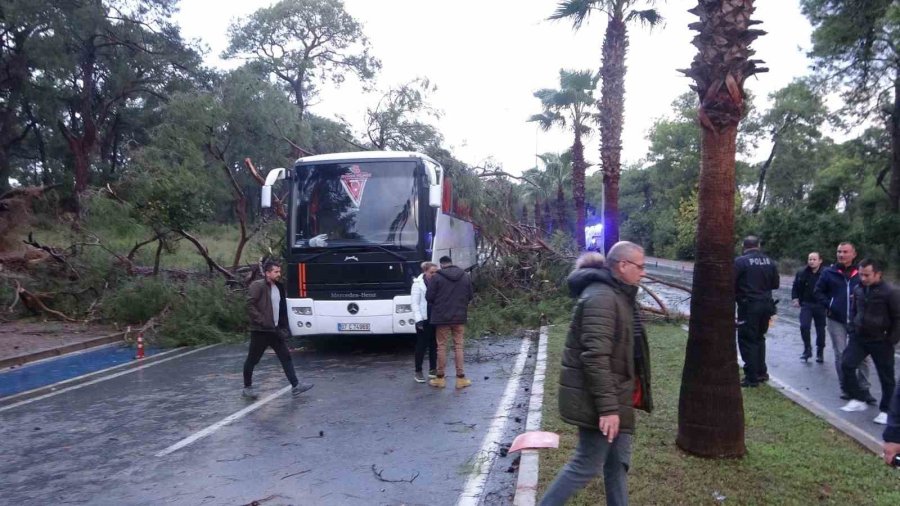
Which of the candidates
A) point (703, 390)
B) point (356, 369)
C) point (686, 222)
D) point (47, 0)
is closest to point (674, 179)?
point (686, 222)

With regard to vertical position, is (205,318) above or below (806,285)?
below

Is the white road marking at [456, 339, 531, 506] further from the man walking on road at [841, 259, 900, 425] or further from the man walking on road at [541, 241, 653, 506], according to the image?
the man walking on road at [841, 259, 900, 425]

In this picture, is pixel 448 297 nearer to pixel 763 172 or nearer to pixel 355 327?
pixel 355 327

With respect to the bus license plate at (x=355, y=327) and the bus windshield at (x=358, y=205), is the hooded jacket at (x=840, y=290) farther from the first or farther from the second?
the bus license plate at (x=355, y=327)

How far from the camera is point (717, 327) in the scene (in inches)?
214

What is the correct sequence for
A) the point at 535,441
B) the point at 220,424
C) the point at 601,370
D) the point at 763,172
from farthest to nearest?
the point at 763,172 → the point at 220,424 → the point at 535,441 → the point at 601,370

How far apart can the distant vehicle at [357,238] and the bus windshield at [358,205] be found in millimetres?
17

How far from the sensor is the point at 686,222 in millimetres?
44688

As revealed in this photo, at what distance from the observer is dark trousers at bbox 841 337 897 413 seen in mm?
6836

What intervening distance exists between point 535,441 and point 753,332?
3544 millimetres

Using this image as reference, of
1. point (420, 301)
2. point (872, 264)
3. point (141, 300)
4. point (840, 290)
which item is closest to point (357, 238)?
point (420, 301)

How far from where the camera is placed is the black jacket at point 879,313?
6.73 metres

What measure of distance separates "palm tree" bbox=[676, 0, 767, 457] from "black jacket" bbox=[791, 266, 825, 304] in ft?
17.6

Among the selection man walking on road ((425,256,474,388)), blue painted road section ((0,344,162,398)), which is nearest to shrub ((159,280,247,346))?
blue painted road section ((0,344,162,398))
